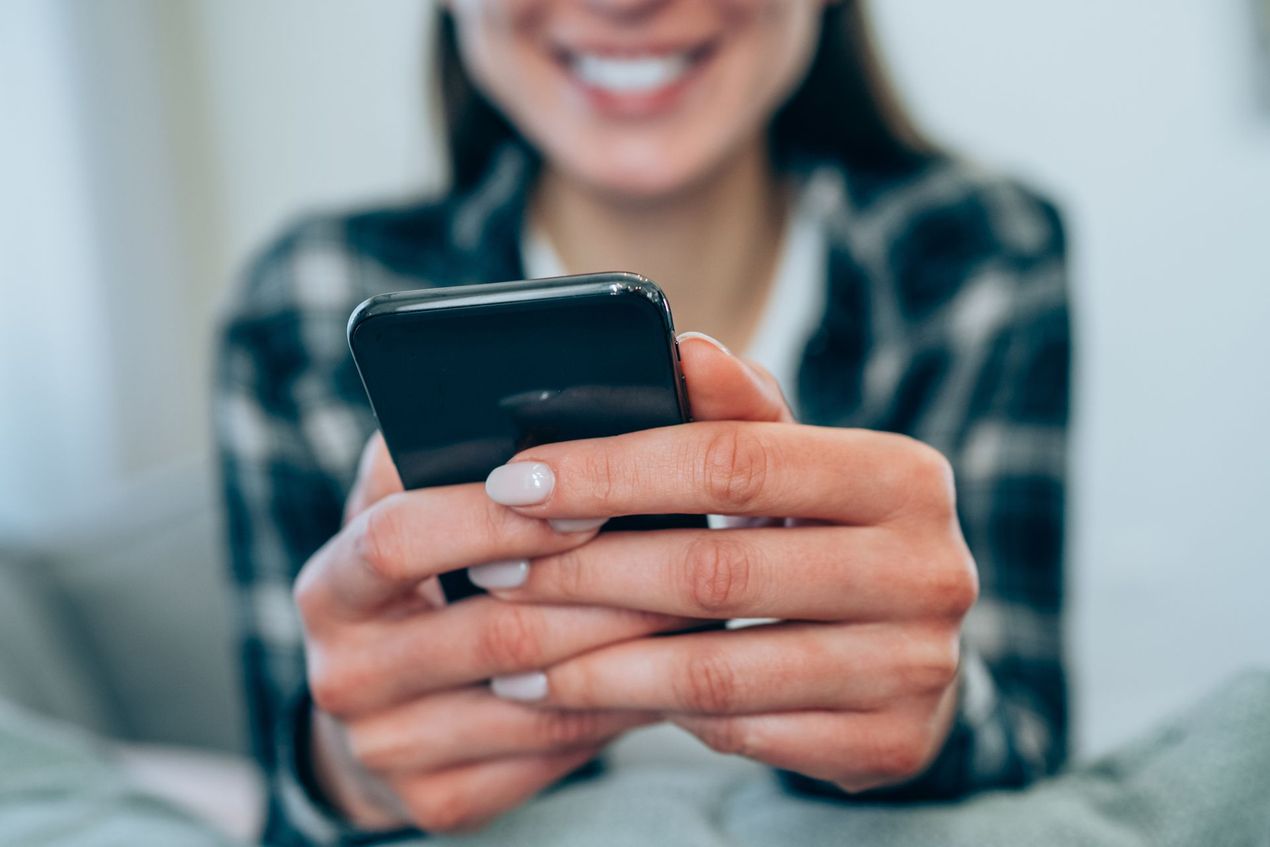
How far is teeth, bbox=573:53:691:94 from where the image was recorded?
66cm

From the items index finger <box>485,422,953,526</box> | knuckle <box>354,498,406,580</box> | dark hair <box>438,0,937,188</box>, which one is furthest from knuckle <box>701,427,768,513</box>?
dark hair <box>438,0,937,188</box>

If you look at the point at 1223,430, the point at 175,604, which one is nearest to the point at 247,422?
the point at 175,604

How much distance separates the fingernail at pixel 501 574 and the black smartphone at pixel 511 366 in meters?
0.03

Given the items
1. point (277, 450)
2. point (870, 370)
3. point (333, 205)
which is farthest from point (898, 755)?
point (333, 205)

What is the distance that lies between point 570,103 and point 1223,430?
760mm

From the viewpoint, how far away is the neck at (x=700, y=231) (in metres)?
0.64

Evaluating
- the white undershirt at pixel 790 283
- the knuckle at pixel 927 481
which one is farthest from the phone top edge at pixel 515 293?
the white undershirt at pixel 790 283

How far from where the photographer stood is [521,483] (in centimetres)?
30

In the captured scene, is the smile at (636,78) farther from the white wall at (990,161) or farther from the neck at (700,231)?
the white wall at (990,161)

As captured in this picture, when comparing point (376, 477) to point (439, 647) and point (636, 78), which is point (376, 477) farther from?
point (636, 78)

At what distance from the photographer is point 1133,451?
1136 millimetres

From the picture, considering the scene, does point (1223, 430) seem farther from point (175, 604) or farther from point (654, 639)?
point (175, 604)

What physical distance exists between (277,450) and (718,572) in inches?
20.2

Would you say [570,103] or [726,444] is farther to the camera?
[570,103]
